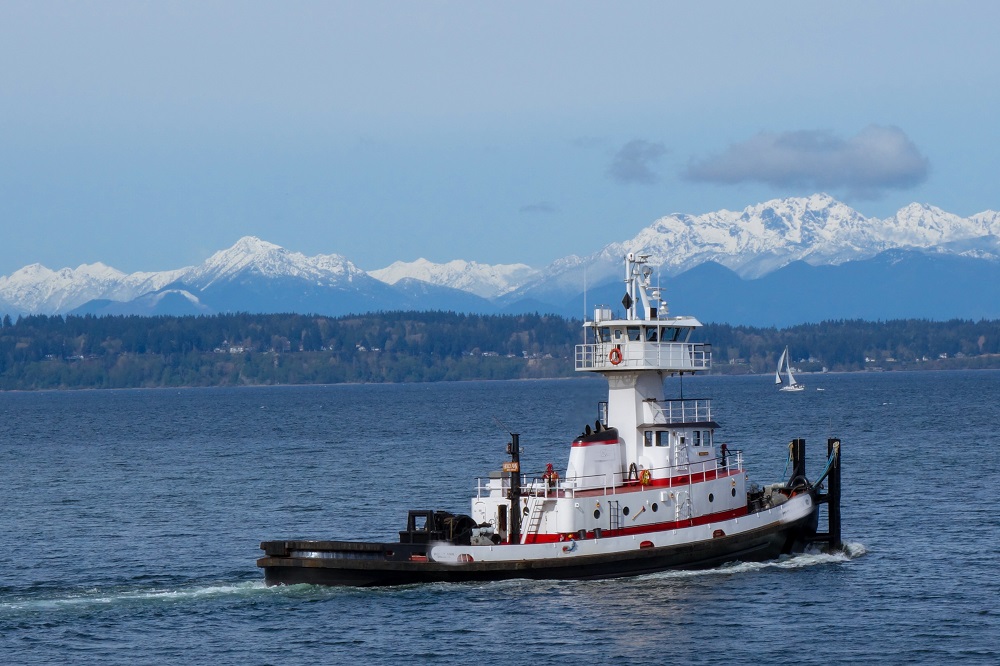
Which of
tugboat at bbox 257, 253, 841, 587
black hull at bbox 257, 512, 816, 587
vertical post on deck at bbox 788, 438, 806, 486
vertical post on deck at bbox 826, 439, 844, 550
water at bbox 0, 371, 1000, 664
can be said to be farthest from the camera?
vertical post on deck at bbox 788, 438, 806, 486

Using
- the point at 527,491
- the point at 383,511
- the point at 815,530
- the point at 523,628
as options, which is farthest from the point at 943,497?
the point at 523,628

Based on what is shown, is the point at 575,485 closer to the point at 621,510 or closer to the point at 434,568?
the point at 621,510

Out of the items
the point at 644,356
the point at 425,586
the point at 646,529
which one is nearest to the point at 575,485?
the point at 646,529

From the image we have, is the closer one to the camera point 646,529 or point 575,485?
point 646,529

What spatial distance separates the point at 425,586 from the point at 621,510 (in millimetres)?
5907

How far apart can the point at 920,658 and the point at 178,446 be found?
85557mm

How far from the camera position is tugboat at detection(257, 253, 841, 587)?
137 ft

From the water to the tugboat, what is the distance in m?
0.67

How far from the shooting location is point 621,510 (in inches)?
1688

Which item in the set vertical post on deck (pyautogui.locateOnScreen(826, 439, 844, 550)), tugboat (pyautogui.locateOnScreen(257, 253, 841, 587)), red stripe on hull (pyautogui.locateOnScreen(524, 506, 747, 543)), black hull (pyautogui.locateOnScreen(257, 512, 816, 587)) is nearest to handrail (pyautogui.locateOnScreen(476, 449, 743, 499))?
tugboat (pyautogui.locateOnScreen(257, 253, 841, 587))

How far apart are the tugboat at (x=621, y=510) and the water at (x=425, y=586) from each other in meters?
0.67

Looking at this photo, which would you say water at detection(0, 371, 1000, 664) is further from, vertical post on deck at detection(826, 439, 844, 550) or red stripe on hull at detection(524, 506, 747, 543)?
red stripe on hull at detection(524, 506, 747, 543)

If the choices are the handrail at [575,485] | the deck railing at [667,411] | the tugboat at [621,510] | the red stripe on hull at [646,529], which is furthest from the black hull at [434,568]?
the deck railing at [667,411]

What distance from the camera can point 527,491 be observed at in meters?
43.1
